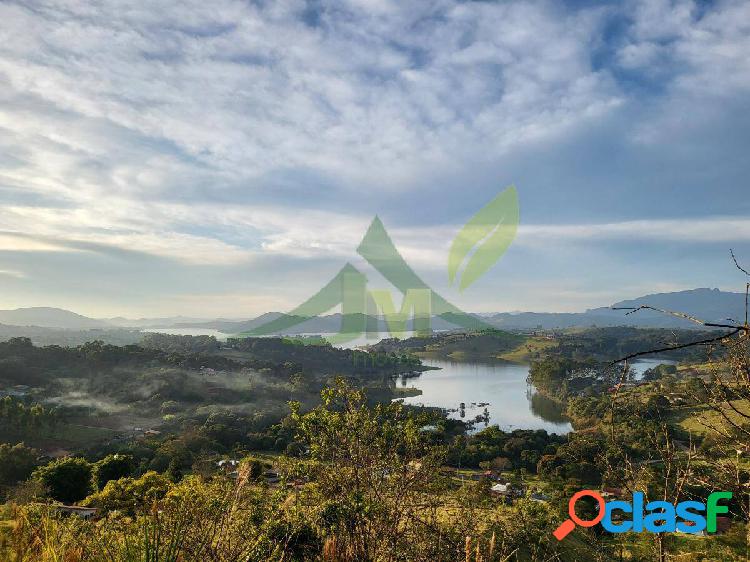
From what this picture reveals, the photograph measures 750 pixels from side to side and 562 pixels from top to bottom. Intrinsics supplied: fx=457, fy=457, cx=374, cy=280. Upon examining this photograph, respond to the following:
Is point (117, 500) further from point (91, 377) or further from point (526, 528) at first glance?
point (91, 377)

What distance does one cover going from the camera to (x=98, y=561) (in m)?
2.96

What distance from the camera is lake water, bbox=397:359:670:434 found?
64.8 m

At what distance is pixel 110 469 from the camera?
25.3 metres

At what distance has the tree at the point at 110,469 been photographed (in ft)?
81.0

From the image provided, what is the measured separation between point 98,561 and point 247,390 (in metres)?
81.5

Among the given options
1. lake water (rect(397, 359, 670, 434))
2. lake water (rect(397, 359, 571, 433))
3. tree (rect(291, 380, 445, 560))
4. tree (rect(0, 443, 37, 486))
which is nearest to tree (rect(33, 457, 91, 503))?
tree (rect(0, 443, 37, 486))

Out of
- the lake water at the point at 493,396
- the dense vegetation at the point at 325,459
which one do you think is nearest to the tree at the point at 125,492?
the dense vegetation at the point at 325,459

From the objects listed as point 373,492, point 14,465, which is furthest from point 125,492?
point 14,465

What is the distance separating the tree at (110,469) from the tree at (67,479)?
18.9 inches

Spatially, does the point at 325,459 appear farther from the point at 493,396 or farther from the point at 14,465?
the point at 493,396

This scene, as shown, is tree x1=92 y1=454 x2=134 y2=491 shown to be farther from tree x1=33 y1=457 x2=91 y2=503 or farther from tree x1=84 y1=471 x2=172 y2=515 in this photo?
tree x1=84 y1=471 x2=172 y2=515

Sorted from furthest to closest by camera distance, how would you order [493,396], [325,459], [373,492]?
[493,396], [325,459], [373,492]

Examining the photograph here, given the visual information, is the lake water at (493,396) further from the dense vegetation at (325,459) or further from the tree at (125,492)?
the tree at (125,492)

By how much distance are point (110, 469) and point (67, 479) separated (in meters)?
2.32
